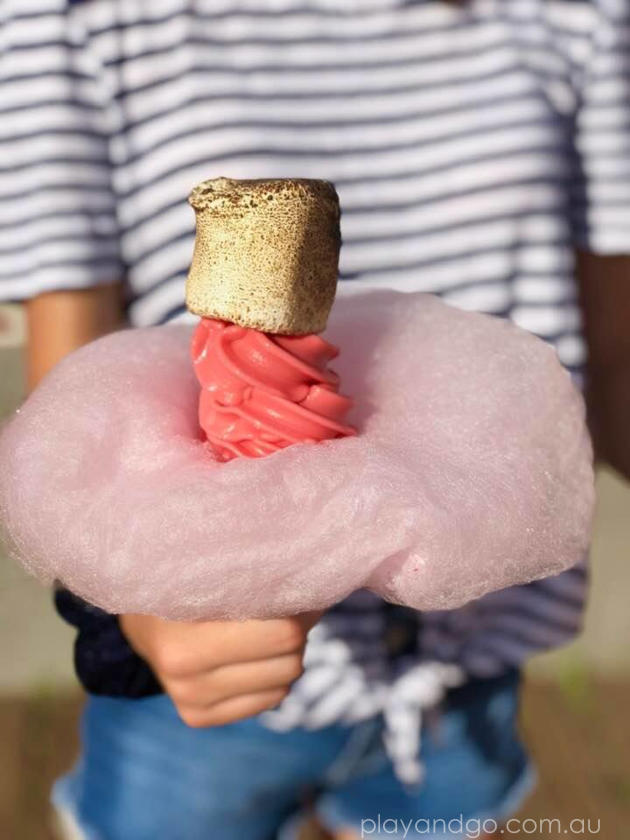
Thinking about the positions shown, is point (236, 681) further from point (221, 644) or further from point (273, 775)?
point (273, 775)

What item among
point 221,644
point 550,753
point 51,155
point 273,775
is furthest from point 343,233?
point 550,753

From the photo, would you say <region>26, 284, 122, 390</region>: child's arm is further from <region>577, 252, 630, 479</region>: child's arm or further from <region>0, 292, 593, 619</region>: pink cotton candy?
<region>577, 252, 630, 479</region>: child's arm

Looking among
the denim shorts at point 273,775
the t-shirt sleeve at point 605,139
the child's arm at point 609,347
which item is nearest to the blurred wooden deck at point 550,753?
the denim shorts at point 273,775

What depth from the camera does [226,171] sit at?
63 centimetres

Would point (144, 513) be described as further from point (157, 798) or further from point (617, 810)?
point (617, 810)

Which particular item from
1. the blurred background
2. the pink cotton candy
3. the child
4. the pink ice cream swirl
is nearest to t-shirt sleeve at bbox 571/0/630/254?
the child

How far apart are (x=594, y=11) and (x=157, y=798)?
64 centimetres

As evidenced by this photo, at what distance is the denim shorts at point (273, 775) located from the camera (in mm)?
726

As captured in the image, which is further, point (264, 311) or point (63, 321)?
point (63, 321)

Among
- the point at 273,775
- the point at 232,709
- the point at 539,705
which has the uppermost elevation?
the point at 232,709

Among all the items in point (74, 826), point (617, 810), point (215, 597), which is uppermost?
point (215, 597)

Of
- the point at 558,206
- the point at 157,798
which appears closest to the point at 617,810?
the point at 157,798

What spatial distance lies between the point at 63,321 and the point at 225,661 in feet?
0.84

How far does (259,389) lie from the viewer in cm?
44
